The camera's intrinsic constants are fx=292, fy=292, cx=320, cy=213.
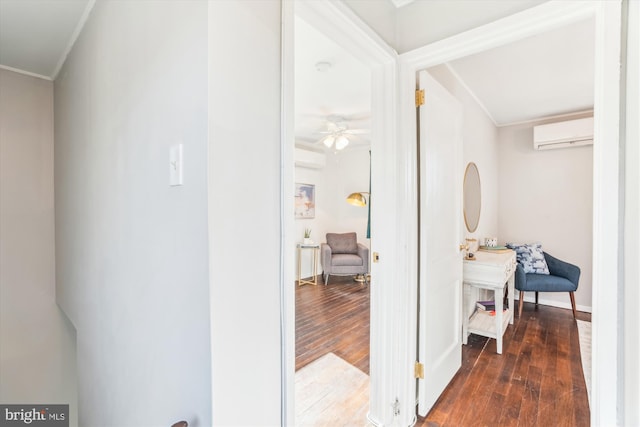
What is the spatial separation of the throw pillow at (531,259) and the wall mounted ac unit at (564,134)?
131 cm

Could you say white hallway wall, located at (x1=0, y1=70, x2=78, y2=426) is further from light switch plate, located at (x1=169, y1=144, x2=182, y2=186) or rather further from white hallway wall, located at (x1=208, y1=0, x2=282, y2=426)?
white hallway wall, located at (x1=208, y1=0, x2=282, y2=426)

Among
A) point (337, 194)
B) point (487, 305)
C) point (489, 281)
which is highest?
point (337, 194)

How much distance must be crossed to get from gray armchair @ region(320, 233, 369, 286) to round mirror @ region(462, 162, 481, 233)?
2.20 meters

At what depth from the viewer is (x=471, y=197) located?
10.0 ft

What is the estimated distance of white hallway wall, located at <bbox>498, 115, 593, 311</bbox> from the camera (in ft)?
11.6

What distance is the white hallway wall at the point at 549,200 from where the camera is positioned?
3551mm

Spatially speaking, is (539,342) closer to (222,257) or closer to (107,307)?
(222,257)

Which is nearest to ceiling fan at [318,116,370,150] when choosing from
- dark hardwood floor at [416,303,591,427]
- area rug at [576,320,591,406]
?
dark hardwood floor at [416,303,591,427]

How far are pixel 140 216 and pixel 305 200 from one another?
420cm

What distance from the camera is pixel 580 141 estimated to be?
11.4 ft

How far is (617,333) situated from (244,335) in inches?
51.7

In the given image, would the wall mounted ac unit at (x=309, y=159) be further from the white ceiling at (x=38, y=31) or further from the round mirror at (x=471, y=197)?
the white ceiling at (x=38, y=31)

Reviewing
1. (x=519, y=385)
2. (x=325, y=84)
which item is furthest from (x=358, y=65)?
(x=519, y=385)

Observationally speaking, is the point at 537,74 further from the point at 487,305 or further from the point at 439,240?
the point at 487,305
